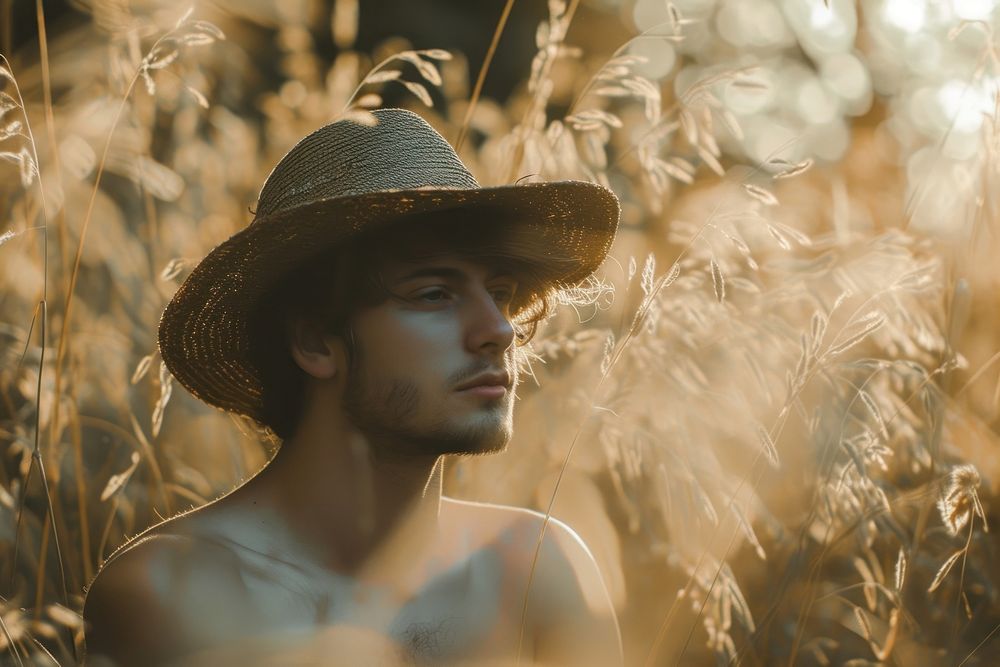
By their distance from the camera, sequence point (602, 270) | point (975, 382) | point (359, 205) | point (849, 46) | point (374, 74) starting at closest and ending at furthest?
point (359, 205)
point (374, 74)
point (975, 382)
point (602, 270)
point (849, 46)

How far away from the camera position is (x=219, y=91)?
3236 millimetres

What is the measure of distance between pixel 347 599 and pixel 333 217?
0.61 meters

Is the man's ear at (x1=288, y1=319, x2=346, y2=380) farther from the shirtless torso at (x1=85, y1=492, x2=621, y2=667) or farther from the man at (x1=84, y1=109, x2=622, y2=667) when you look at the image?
the shirtless torso at (x1=85, y1=492, x2=621, y2=667)

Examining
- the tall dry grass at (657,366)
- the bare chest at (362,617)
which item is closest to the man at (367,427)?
the bare chest at (362,617)

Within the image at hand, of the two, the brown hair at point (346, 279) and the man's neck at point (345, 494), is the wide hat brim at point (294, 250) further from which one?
the man's neck at point (345, 494)

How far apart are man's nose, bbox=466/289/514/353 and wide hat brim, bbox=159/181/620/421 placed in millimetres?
169

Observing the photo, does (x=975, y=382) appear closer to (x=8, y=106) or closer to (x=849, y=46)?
(x=849, y=46)

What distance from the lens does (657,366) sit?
2.14m

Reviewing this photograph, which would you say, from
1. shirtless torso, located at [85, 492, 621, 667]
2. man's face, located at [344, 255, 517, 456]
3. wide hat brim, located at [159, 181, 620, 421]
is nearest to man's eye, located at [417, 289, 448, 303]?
man's face, located at [344, 255, 517, 456]

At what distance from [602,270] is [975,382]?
812 mm

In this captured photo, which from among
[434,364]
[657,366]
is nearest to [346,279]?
[434,364]

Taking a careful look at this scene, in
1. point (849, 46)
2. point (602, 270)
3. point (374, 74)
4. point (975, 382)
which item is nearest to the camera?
point (374, 74)

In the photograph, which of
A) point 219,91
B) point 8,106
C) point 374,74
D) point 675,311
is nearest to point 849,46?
point 675,311

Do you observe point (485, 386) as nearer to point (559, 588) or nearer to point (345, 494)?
point (345, 494)
